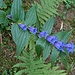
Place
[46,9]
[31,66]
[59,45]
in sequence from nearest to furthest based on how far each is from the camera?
[59,45], [31,66], [46,9]

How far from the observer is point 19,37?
3.30 ft

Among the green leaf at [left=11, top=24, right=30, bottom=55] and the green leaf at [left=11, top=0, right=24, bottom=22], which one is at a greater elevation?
the green leaf at [left=11, top=0, right=24, bottom=22]

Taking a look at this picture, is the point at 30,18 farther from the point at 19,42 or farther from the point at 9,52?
the point at 9,52

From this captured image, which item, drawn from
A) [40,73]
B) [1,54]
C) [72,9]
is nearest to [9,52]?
[1,54]

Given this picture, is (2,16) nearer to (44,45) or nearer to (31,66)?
(44,45)

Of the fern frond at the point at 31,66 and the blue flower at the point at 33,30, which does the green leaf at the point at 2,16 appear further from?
the fern frond at the point at 31,66

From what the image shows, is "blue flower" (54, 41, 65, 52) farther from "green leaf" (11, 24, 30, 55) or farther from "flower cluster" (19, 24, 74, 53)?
"green leaf" (11, 24, 30, 55)

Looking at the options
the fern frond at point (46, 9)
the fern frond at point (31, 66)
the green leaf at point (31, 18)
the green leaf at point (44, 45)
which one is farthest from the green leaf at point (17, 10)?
the fern frond at point (46, 9)

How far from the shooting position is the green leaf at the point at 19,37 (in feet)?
3.26

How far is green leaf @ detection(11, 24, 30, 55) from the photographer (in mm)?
993

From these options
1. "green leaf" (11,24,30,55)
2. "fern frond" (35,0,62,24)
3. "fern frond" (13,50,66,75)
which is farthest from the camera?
"fern frond" (35,0,62,24)

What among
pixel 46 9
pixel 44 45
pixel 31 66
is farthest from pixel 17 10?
pixel 46 9

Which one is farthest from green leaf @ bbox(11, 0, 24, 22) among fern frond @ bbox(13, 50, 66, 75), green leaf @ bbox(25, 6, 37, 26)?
fern frond @ bbox(13, 50, 66, 75)

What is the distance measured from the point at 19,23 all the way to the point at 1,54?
1.22m
